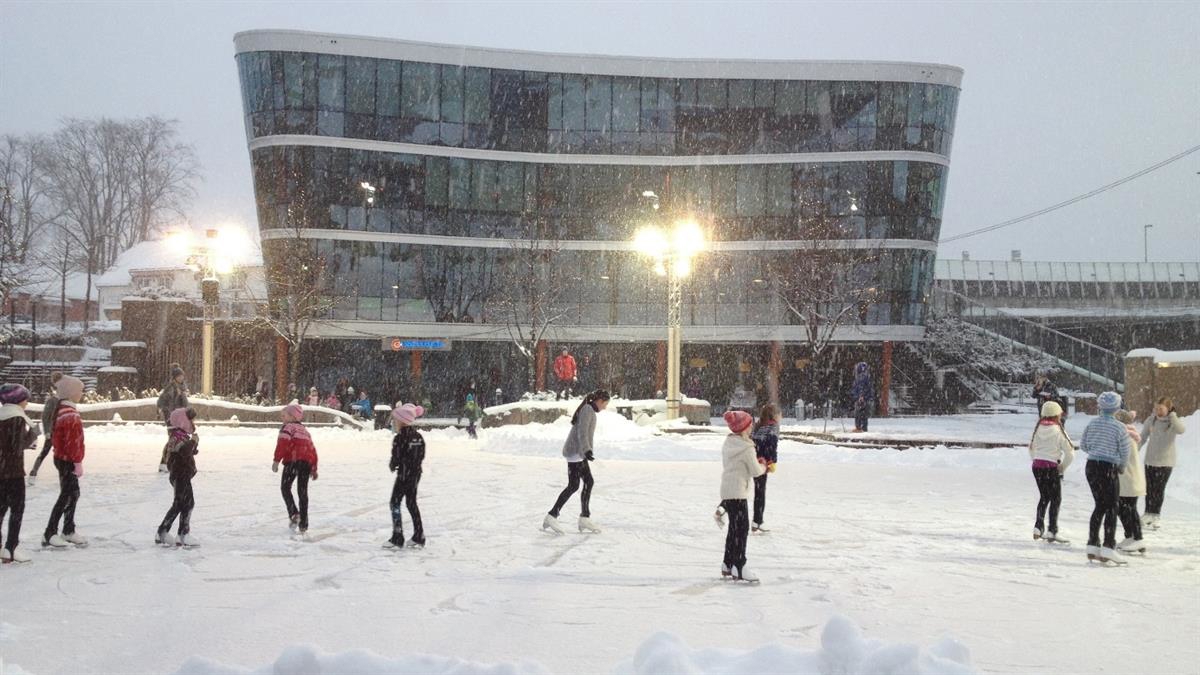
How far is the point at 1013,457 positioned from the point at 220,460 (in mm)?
14903

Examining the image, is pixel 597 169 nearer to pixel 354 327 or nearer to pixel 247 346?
pixel 354 327

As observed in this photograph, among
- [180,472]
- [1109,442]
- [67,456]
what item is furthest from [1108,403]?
[67,456]

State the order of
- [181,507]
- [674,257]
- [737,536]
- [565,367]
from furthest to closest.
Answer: [565,367], [674,257], [181,507], [737,536]

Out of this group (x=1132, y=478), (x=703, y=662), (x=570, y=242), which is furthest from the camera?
(x=570, y=242)

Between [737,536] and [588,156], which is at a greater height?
[588,156]

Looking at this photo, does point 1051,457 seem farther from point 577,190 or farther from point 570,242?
point 577,190

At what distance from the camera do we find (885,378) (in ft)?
141

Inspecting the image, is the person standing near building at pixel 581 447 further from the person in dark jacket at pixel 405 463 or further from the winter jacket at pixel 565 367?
the winter jacket at pixel 565 367

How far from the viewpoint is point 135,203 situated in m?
63.7

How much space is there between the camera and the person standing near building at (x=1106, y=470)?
9.66 meters

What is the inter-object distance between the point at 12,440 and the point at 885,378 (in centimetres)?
3840

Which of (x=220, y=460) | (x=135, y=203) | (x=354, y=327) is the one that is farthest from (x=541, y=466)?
(x=135, y=203)

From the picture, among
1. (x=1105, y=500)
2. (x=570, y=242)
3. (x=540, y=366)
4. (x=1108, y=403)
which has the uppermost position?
(x=570, y=242)

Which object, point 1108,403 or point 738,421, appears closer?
point 738,421
